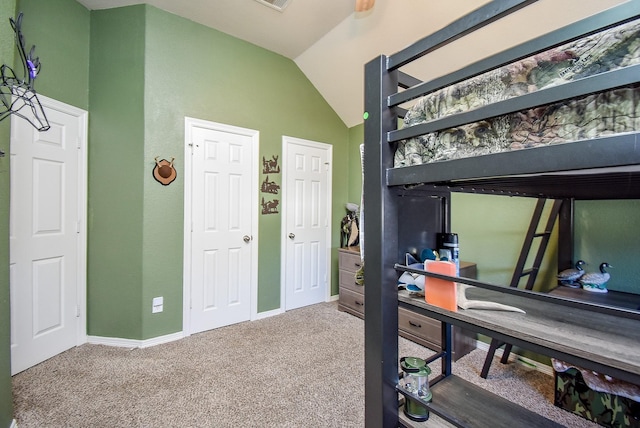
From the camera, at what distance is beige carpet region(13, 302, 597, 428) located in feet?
5.44

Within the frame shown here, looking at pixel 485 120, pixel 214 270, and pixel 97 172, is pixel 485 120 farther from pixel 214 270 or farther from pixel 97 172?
pixel 97 172

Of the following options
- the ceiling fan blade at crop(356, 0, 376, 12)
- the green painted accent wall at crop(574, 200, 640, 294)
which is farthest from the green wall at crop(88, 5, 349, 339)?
the green painted accent wall at crop(574, 200, 640, 294)

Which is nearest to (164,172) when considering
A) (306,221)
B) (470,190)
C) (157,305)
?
(157,305)

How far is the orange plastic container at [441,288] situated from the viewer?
87cm

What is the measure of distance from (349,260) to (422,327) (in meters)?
1.14

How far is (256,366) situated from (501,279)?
223 cm

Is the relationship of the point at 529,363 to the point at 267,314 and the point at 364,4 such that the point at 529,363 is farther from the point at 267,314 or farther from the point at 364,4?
the point at 364,4

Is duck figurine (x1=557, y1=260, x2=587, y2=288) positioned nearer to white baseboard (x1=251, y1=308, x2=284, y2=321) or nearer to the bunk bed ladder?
the bunk bed ladder

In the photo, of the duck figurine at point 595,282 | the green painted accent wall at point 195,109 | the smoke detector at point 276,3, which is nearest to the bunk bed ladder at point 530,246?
the duck figurine at point 595,282

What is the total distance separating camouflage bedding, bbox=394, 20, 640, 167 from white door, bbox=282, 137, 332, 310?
269 cm

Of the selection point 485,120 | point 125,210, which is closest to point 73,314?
point 125,210

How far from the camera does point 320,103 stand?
12.3ft

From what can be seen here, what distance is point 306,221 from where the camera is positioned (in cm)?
362

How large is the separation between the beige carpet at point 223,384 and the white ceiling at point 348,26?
101 inches
